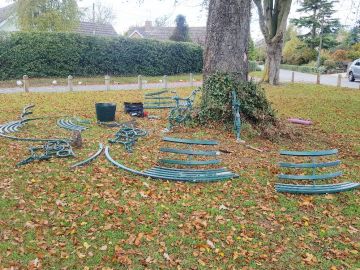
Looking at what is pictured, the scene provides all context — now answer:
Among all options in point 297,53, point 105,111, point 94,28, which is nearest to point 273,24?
point 105,111

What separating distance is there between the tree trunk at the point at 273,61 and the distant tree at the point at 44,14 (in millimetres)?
15550

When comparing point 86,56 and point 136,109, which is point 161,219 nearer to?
point 136,109

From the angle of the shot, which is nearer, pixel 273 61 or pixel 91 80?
pixel 273 61

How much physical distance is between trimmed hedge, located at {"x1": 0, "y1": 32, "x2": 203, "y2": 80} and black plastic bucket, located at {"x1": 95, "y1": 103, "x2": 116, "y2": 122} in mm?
13670

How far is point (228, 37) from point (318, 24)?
1431 inches

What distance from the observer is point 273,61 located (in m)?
21.8

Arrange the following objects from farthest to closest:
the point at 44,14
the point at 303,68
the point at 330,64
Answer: the point at 303,68
the point at 330,64
the point at 44,14

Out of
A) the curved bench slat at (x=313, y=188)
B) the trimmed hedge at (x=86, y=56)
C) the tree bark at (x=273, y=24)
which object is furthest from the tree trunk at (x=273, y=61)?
the curved bench slat at (x=313, y=188)

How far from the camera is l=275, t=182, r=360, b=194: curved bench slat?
574cm

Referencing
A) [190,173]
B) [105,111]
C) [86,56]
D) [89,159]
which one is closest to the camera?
[190,173]

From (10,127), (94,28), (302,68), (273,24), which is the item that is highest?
(94,28)

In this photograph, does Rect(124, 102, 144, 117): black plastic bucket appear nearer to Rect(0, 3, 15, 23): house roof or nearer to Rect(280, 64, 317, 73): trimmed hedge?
Rect(0, 3, 15, 23): house roof

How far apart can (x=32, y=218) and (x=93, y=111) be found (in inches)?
302

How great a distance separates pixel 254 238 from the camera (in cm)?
446
